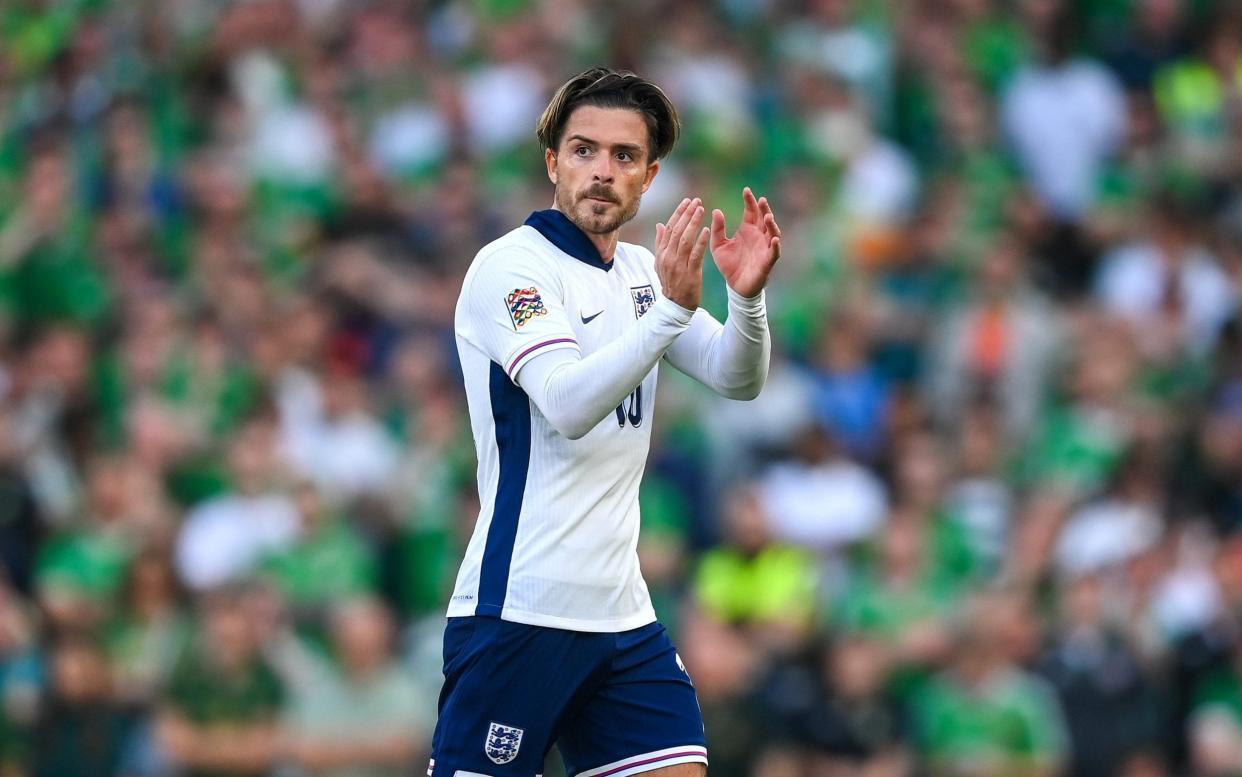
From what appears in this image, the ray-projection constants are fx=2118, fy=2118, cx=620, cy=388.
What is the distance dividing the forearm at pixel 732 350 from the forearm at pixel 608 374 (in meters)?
0.40

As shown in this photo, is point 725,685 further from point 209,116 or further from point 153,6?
point 153,6

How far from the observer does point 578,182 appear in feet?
18.2

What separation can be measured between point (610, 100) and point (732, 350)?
0.74 metres

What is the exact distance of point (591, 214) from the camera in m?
5.56

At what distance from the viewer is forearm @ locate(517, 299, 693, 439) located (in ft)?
16.9

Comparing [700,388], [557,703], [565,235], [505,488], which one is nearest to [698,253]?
[565,235]

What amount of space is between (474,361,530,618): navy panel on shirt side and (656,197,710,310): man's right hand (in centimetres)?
54

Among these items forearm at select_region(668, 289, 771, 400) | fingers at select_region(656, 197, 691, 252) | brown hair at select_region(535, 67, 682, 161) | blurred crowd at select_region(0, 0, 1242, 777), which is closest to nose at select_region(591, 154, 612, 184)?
brown hair at select_region(535, 67, 682, 161)

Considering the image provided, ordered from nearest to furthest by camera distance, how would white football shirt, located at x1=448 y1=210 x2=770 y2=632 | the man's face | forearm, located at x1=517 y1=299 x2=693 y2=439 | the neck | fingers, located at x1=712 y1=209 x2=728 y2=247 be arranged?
forearm, located at x1=517 y1=299 x2=693 y2=439 → fingers, located at x1=712 y1=209 x2=728 y2=247 → white football shirt, located at x1=448 y1=210 x2=770 y2=632 → the man's face → the neck

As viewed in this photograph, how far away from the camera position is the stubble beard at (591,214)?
5.56 m

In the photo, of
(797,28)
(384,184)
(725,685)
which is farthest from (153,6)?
(725,685)

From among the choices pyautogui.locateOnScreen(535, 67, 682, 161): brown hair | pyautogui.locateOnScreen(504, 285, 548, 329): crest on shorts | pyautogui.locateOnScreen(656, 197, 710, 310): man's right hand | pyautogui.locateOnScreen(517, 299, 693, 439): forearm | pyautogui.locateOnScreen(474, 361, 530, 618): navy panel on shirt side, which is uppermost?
pyautogui.locateOnScreen(535, 67, 682, 161): brown hair

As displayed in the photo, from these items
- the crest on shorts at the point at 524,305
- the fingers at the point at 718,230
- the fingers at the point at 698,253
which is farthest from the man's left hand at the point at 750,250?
the crest on shorts at the point at 524,305

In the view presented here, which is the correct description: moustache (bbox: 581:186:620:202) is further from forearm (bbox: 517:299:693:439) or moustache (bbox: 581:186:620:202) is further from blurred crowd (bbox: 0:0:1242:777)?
blurred crowd (bbox: 0:0:1242:777)
